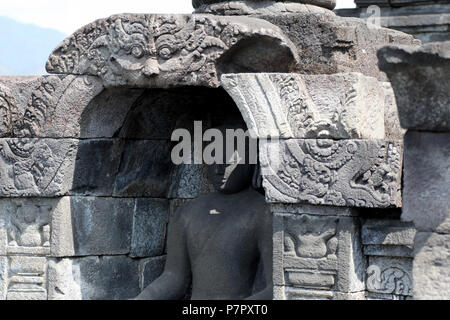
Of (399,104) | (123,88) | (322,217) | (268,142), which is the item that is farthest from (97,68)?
(399,104)

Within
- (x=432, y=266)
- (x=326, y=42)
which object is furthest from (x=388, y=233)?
(x=432, y=266)

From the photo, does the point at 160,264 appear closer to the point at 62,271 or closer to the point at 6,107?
the point at 62,271

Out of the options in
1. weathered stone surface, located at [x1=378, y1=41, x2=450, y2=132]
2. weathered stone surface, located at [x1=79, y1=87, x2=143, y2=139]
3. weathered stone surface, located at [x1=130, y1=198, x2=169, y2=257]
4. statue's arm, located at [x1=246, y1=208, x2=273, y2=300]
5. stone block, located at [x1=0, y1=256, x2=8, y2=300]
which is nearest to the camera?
weathered stone surface, located at [x1=378, y1=41, x2=450, y2=132]

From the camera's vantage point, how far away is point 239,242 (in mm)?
5633

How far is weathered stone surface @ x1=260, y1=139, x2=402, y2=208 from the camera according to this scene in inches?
189

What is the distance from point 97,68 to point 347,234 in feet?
5.61

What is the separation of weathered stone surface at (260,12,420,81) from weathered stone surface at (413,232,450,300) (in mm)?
1746

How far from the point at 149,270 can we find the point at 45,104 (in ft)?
4.25

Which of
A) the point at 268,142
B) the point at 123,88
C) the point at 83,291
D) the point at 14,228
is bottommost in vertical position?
the point at 83,291

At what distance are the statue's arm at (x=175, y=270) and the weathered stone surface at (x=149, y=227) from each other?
30 centimetres

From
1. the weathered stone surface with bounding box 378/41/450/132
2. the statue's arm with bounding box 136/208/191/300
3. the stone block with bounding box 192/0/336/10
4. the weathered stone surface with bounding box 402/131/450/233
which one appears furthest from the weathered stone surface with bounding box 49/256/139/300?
the weathered stone surface with bounding box 378/41/450/132

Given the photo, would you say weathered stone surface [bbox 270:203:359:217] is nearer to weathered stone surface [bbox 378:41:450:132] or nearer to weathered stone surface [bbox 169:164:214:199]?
weathered stone surface [bbox 169:164:214:199]

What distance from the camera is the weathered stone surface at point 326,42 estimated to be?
511 cm

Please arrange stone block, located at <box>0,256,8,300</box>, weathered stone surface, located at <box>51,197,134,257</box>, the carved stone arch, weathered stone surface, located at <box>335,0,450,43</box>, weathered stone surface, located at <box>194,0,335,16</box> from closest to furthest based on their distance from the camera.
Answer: the carved stone arch < weathered stone surface, located at <box>194,0,335,16</box> < weathered stone surface, located at <box>51,197,134,257</box> < stone block, located at <box>0,256,8,300</box> < weathered stone surface, located at <box>335,0,450,43</box>
